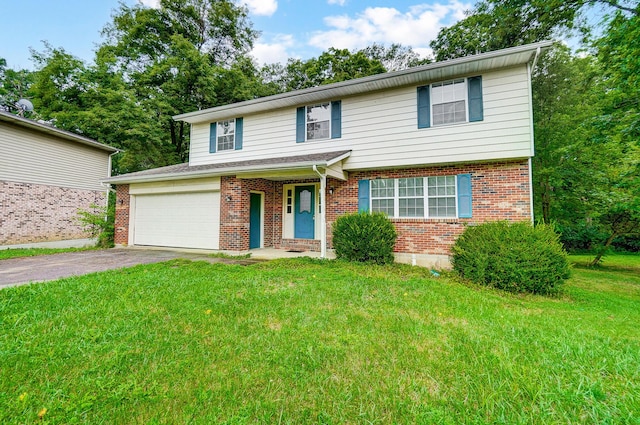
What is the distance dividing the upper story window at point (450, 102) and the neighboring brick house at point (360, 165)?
0.09ft

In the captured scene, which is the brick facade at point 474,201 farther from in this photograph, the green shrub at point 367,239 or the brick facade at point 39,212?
the brick facade at point 39,212

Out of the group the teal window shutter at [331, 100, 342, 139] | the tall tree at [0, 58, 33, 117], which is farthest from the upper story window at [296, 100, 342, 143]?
the tall tree at [0, 58, 33, 117]

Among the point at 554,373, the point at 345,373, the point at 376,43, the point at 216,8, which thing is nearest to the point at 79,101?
the point at 216,8

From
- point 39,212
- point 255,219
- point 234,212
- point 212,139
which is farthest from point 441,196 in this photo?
point 39,212

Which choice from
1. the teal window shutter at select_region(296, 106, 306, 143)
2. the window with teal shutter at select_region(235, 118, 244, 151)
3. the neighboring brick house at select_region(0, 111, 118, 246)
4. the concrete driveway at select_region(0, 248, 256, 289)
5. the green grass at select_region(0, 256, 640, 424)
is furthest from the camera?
the neighboring brick house at select_region(0, 111, 118, 246)

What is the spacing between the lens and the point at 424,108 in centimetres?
797

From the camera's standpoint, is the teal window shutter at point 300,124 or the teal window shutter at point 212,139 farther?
the teal window shutter at point 212,139

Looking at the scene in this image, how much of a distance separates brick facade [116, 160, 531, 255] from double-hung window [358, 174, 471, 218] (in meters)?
0.17

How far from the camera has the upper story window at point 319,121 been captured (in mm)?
9125

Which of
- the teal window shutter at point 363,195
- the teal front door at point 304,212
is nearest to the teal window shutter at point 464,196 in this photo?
the teal window shutter at point 363,195

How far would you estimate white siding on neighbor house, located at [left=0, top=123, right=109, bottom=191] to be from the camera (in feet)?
41.4

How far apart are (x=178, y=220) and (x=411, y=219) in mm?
8423

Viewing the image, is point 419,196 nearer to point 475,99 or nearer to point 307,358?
point 475,99

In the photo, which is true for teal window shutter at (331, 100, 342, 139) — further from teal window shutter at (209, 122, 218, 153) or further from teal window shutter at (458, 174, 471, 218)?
teal window shutter at (209, 122, 218, 153)
